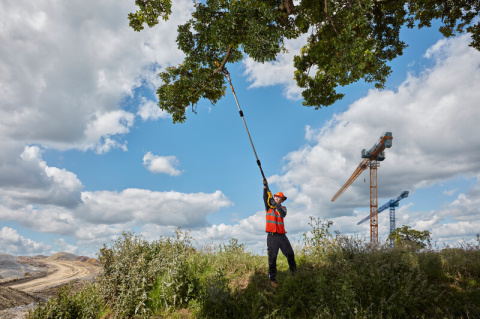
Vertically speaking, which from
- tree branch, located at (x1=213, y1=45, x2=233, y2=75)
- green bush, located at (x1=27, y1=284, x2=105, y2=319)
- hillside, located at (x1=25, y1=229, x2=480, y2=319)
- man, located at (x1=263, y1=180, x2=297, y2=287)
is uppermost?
tree branch, located at (x1=213, y1=45, x2=233, y2=75)

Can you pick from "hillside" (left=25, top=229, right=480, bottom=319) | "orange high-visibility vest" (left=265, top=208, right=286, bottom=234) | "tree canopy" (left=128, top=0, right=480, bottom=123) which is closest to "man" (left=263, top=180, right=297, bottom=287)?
"orange high-visibility vest" (left=265, top=208, right=286, bottom=234)

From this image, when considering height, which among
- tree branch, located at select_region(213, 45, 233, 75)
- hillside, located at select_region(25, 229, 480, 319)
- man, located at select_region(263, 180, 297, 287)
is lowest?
hillside, located at select_region(25, 229, 480, 319)

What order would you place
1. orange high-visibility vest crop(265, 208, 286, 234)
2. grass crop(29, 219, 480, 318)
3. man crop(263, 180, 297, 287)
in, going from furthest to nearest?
orange high-visibility vest crop(265, 208, 286, 234)
man crop(263, 180, 297, 287)
grass crop(29, 219, 480, 318)

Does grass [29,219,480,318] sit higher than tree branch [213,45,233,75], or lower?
lower

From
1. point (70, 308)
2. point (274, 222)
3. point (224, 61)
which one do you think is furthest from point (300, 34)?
point (70, 308)

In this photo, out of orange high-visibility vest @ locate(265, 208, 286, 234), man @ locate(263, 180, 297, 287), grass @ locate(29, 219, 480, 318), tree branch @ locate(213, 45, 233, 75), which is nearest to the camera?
grass @ locate(29, 219, 480, 318)

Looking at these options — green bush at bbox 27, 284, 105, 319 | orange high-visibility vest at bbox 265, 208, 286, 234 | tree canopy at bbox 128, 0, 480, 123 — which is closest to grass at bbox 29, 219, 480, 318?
green bush at bbox 27, 284, 105, 319

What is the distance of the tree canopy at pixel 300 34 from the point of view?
9.53 metres

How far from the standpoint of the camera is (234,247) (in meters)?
11.5

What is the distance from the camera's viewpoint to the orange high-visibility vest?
862 cm

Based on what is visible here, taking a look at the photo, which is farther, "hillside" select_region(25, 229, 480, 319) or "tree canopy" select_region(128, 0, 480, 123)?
"tree canopy" select_region(128, 0, 480, 123)

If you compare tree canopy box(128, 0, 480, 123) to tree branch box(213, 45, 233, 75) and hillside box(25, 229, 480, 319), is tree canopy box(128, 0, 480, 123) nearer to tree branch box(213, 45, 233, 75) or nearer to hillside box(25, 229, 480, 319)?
tree branch box(213, 45, 233, 75)

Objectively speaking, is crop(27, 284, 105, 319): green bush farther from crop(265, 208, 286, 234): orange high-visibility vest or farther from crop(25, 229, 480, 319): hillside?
crop(265, 208, 286, 234): orange high-visibility vest

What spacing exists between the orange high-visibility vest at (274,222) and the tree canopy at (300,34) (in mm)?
5005
